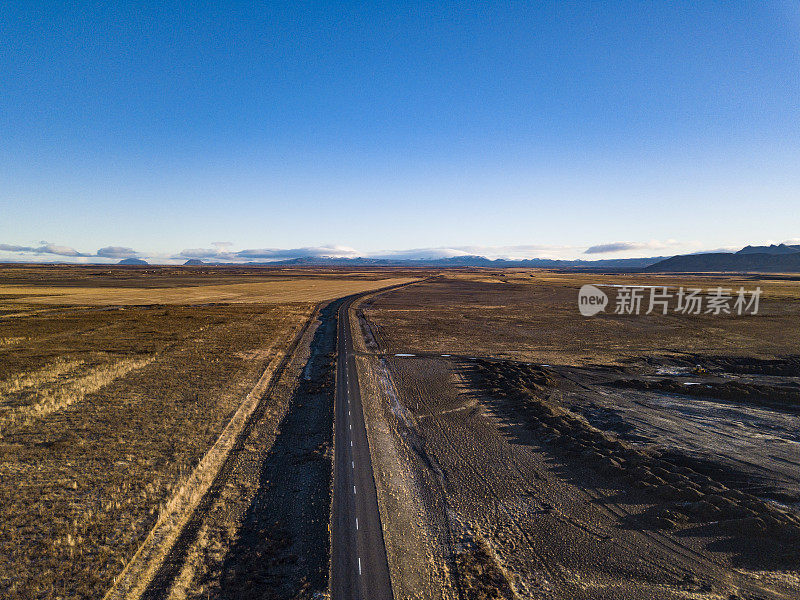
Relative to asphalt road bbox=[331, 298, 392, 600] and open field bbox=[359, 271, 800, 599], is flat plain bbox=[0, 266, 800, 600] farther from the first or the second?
asphalt road bbox=[331, 298, 392, 600]

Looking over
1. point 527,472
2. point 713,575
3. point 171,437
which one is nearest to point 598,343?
point 527,472

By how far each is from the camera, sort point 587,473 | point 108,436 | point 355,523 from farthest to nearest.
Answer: point 108,436 → point 587,473 → point 355,523

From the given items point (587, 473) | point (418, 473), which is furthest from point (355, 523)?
point (587, 473)

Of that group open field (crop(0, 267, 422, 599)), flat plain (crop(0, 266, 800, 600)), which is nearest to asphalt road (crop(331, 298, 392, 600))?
flat plain (crop(0, 266, 800, 600))

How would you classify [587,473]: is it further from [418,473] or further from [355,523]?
[355,523]

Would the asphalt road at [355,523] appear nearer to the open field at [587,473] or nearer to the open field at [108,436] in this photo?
the open field at [587,473]

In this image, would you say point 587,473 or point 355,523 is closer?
point 355,523
